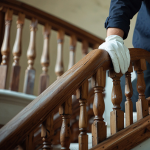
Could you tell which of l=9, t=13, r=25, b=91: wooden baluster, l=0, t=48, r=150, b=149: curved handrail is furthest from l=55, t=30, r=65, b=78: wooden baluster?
l=0, t=48, r=150, b=149: curved handrail

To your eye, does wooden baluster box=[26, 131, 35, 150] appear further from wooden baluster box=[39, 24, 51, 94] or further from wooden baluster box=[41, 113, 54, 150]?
wooden baluster box=[39, 24, 51, 94]

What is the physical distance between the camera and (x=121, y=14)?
1.03 meters

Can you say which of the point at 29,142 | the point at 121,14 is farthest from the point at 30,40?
the point at 29,142

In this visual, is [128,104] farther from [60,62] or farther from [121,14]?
[60,62]

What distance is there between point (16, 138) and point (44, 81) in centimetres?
119

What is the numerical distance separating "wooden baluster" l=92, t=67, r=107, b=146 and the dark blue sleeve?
0.90ft

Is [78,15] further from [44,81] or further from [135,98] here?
[135,98]

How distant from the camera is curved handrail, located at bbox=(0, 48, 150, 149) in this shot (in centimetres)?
73

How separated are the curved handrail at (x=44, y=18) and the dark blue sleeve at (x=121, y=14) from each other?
3.37 ft

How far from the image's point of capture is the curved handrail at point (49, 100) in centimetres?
73

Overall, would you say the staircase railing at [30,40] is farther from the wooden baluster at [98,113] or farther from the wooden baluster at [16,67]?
the wooden baluster at [98,113]

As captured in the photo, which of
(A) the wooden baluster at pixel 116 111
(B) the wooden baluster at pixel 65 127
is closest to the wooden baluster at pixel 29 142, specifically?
(B) the wooden baluster at pixel 65 127

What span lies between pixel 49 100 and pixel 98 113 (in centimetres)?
23

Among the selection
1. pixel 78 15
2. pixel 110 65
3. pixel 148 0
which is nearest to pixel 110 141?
pixel 110 65
